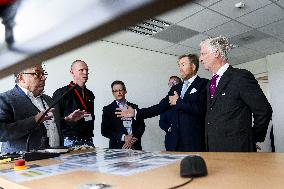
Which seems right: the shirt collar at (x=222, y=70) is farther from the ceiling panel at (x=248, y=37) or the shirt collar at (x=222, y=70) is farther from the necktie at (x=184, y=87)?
the ceiling panel at (x=248, y=37)

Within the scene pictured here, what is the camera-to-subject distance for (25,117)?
2.03 metres

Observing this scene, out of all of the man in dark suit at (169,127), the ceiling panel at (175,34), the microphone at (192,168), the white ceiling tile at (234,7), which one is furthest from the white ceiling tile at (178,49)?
the microphone at (192,168)

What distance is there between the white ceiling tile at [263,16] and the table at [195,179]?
11.5 feet

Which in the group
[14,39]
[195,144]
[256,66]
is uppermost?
[256,66]

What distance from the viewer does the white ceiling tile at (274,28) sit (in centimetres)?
464

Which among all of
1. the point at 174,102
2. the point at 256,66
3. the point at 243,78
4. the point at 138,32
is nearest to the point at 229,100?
the point at 243,78

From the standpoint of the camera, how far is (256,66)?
7238mm

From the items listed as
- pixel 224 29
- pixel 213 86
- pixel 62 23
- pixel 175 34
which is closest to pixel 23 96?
pixel 213 86

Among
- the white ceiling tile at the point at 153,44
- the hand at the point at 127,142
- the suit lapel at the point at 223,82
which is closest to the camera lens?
the suit lapel at the point at 223,82

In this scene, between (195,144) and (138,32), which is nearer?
(195,144)

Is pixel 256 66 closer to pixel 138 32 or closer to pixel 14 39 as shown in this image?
pixel 138 32

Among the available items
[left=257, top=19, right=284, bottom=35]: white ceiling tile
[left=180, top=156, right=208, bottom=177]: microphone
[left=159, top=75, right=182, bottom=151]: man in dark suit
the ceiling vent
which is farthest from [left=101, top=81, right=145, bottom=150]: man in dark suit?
[left=257, top=19, right=284, bottom=35]: white ceiling tile

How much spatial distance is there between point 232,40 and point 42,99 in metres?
4.12

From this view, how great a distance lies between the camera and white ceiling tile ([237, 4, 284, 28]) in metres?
4.01
